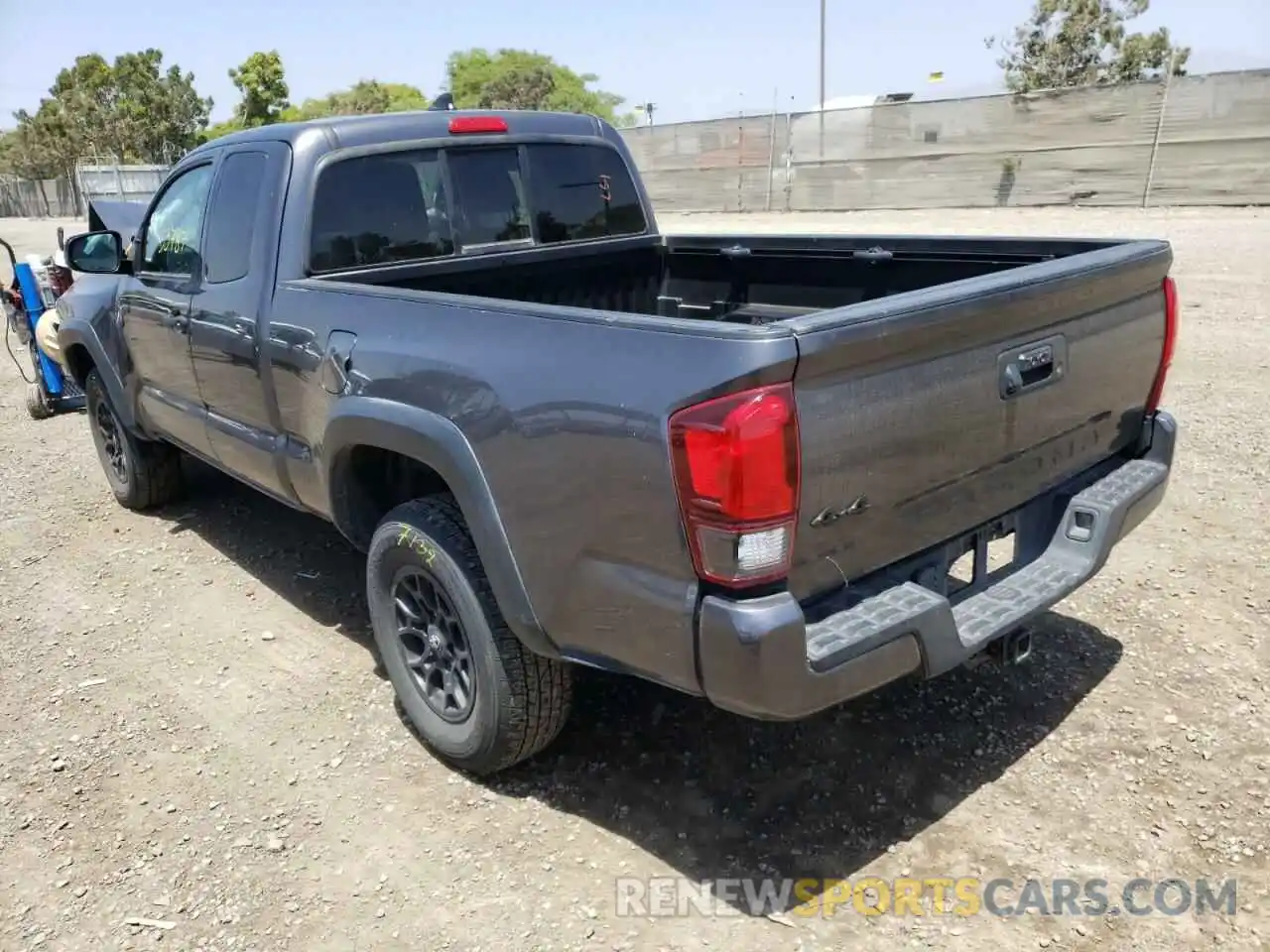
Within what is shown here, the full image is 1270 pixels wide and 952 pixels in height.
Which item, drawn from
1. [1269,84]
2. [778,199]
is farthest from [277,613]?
[778,199]

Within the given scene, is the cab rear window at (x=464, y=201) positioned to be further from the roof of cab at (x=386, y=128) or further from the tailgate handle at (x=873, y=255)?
the tailgate handle at (x=873, y=255)

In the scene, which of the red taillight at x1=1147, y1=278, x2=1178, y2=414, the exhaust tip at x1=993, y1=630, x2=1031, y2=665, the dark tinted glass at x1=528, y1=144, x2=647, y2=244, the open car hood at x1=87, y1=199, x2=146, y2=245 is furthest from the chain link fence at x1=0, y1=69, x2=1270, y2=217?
the exhaust tip at x1=993, y1=630, x2=1031, y2=665

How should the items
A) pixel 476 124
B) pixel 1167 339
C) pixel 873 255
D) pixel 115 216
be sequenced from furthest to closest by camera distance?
pixel 115 216 < pixel 476 124 < pixel 873 255 < pixel 1167 339

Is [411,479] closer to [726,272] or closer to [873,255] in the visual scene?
[726,272]

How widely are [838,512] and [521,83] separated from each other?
2803 inches

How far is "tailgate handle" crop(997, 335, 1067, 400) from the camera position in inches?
101

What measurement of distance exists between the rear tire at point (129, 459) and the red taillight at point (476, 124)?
2.72 m

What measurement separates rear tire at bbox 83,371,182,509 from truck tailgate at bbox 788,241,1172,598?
176 inches

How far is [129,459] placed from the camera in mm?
5539

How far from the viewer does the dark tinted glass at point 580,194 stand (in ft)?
Result: 13.9

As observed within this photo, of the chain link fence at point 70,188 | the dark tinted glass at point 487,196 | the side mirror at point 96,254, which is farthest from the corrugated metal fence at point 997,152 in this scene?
the chain link fence at point 70,188

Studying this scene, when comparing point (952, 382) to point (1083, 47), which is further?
point (1083, 47)

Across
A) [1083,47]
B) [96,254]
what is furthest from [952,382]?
[1083,47]

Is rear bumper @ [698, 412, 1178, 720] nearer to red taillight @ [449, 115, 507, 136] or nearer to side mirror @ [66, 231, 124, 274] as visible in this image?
red taillight @ [449, 115, 507, 136]
